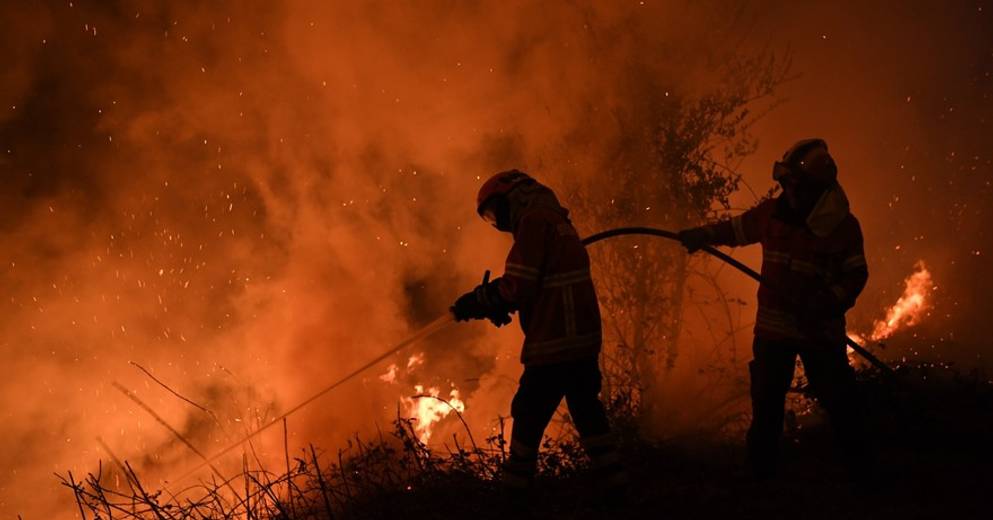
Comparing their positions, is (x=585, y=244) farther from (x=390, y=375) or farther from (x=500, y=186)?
(x=390, y=375)

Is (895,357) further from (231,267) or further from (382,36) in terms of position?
(231,267)

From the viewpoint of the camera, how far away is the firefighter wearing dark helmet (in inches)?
160

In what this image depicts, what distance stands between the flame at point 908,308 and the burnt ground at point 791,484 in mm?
5909

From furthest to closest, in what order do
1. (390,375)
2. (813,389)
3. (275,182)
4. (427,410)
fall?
(275,182)
(390,375)
(427,410)
(813,389)

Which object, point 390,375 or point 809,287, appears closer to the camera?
point 809,287

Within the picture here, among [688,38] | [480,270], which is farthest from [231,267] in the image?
[688,38]

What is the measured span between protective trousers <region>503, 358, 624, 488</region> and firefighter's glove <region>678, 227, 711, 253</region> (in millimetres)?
1127

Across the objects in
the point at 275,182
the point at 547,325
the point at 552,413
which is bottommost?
the point at 552,413

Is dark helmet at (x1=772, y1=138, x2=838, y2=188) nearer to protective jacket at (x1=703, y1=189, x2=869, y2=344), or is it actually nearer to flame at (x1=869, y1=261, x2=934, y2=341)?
protective jacket at (x1=703, y1=189, x2=869, y2=344)

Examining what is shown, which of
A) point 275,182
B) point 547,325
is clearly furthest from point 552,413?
point 275,182

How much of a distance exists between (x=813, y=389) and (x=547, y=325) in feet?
5.88

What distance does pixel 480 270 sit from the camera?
14992mm

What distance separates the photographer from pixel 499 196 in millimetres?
4215

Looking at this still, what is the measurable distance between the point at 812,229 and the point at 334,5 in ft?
34.6
